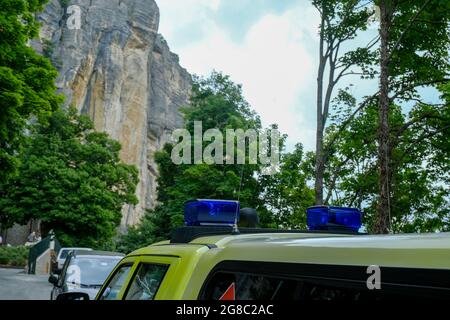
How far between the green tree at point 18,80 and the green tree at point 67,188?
21541 mm

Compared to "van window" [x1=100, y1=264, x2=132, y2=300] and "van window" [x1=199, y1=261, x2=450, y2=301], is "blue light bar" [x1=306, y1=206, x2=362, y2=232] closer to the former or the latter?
"van window" [x1=100, y1=264, x2=132, y2=300]

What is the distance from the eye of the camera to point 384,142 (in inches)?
475

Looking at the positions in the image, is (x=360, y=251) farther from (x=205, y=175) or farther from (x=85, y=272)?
(x=205, y=175)

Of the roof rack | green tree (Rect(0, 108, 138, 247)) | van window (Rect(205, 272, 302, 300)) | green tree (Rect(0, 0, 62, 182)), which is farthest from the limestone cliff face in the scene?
van window (Rect(205, 272, 302, 300))

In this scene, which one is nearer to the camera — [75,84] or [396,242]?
[396,242]

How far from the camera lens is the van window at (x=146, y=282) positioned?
2935 mm

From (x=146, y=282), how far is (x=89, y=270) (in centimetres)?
830

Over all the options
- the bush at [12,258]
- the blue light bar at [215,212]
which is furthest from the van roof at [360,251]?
the bush at [12,258]

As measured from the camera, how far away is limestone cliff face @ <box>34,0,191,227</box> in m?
60.5

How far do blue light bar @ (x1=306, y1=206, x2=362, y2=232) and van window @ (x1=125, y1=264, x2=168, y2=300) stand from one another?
4.39 feet

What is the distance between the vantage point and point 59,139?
44562mm
